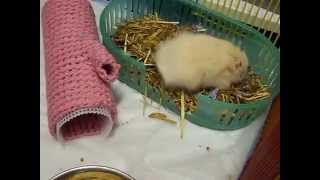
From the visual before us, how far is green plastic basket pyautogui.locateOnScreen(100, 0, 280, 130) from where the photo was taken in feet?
2.90

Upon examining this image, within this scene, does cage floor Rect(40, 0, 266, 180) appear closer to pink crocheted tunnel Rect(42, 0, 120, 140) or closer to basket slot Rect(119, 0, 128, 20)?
pink crocheted tunnel Rect(42, 0, 120, 140)

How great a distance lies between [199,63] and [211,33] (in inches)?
7.1

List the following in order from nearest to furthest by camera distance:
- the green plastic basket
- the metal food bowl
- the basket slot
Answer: the metal food bowl < the green plastic basket < the basket slot

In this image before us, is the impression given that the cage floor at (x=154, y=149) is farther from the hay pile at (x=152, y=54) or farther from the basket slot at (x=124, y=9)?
the basket slot at (x=124, y=9)

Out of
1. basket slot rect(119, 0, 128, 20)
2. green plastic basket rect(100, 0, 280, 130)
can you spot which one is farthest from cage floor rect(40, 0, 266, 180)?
basket slot rect(119, 0, 128, 20)

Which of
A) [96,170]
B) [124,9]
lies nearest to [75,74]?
[96,170]

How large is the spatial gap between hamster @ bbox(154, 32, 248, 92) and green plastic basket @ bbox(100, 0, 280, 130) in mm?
40

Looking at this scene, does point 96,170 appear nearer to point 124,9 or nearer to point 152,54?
point 152,54

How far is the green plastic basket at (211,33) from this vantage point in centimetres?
88

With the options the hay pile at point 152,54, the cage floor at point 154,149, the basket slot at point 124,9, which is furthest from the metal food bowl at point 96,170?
the basket slot at point 124,9

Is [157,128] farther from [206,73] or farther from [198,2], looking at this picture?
[198,2]

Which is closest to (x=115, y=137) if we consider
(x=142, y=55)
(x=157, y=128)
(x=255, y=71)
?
(x=157, y=128)

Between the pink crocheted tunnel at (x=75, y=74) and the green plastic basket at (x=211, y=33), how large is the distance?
0.27 feet

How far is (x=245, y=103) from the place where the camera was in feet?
2.96
